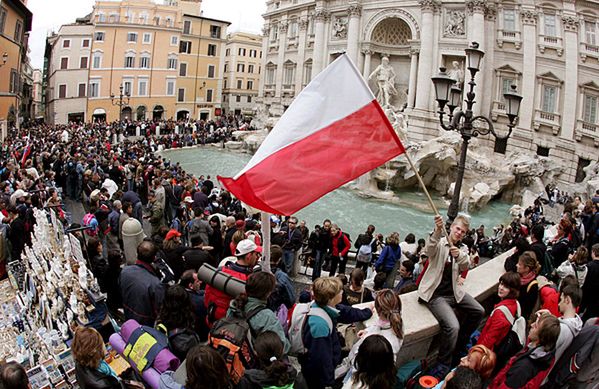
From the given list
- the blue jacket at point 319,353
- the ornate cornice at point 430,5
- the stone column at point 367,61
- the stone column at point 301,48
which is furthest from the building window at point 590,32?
the blue jacket at point 319,353

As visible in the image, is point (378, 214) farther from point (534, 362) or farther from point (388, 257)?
point (534, 362)

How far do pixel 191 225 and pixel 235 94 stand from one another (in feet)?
158

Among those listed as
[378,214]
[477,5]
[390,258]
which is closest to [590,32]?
[477,5]

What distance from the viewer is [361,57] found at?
94.5 ft

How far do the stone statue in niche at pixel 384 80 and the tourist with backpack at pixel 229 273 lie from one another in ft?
73.6

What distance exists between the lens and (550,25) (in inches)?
907

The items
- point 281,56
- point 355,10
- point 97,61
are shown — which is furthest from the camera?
point 97,61

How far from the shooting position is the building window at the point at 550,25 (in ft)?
75.2

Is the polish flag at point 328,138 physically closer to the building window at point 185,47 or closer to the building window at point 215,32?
the building window at point 185,47

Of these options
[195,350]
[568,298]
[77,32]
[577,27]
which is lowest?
[195,350]

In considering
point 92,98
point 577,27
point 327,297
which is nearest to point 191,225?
point 327,297

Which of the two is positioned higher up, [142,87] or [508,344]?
[142,87]

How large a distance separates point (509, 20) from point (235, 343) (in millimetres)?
25918

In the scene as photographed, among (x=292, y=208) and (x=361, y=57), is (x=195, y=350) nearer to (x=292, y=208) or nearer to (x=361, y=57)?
(x=292, y=208)
